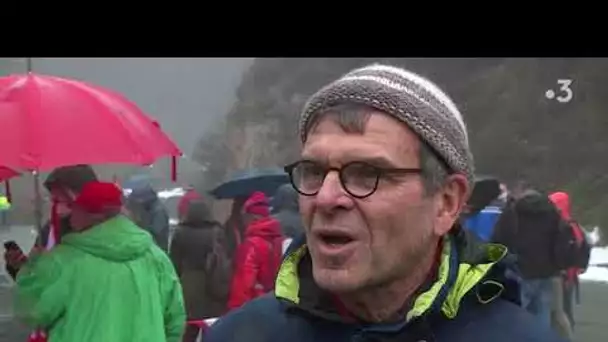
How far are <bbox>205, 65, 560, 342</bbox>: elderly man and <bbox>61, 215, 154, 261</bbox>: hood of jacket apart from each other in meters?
2.49

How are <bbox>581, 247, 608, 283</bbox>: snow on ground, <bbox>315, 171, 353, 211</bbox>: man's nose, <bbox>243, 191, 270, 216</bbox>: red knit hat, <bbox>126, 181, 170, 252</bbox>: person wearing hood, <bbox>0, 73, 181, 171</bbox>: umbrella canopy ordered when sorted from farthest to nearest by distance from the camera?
<bbox>581, 247, 608, 283</bbox>: snow on ground → <bbox>126, 181, 170, 252</bbox>: person wearing hood → <bbox>243, 191, 270, 216</bbox>: red knit hat → <bbox>0, 73, 181, 171</bbox>: umbrella canopy → <bbox>315, 171, 353, 211</bbox>: man's nose

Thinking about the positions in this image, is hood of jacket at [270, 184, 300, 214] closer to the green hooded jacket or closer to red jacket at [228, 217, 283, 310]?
red jacket at [228, 217, 283, 310]

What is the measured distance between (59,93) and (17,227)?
16.9 ft

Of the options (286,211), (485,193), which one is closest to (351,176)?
(286,211)

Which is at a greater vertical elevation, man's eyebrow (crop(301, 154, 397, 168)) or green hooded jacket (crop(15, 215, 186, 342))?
man's eyebrow (crop(301, 154, 397, 168))

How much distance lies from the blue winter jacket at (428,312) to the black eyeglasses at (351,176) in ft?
0.58

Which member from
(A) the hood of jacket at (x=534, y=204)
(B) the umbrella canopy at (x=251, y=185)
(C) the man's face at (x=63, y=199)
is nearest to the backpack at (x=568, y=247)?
(A) the hood of jacket at (x=534, y=204)

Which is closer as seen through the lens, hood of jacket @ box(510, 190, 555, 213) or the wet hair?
the wet hair

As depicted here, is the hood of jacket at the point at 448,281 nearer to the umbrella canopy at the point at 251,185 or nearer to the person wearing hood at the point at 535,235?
the person wearing hood at the point at 535,235

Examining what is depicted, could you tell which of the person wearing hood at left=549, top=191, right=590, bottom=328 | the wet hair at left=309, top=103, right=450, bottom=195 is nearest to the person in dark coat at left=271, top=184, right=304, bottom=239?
the person wearing hood at left=549, top=191, right=590, bottom=328

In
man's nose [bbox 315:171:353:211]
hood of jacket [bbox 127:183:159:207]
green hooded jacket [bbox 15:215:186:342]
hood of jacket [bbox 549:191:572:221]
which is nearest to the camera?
man's nose [bbox 315:171:353:211]

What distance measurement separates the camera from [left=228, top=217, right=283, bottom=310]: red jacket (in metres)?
5.91

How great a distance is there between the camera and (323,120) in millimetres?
1588
